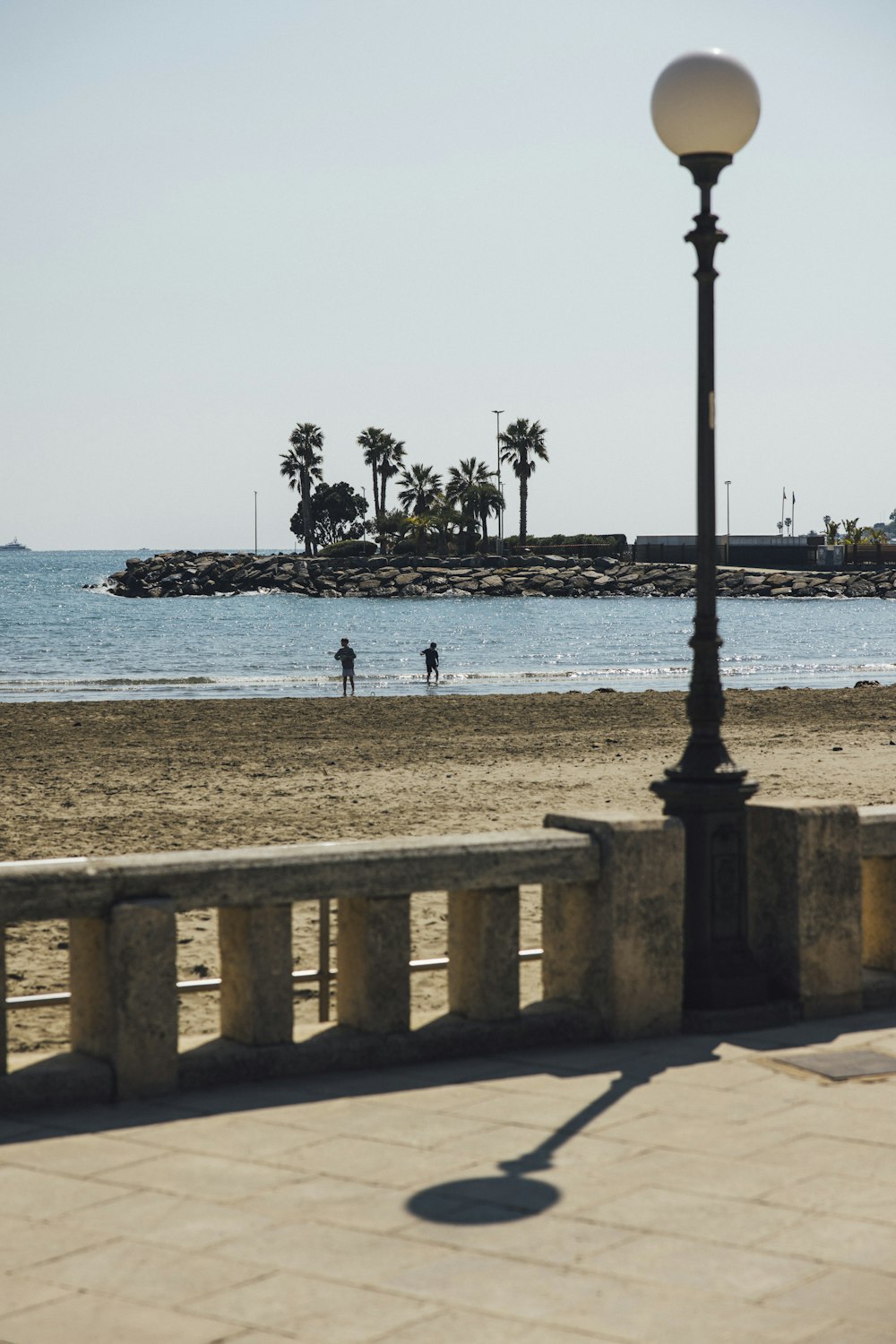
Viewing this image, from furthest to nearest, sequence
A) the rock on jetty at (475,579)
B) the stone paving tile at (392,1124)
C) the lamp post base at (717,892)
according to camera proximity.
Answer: the rock on jetty at (475,579) < the lamp post base at (717,892) < the stone paving tile at (392,1124)

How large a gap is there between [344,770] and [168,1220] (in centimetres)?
1883

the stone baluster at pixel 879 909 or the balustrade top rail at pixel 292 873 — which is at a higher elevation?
the balustrade top rail at pixel 292 873

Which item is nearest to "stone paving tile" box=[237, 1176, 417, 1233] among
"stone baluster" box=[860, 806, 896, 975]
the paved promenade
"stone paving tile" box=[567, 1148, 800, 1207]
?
the paved promenade

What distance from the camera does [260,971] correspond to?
6.12 meters

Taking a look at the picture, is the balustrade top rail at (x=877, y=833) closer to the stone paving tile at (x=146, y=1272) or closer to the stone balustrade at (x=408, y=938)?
the stone balustrade at (x=408, y=938)

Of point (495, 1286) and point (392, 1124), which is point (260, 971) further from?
point (495, 1286)

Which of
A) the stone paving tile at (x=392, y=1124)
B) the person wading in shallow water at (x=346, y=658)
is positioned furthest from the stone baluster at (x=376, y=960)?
the person wading in shallow water at (x=346, y=658)

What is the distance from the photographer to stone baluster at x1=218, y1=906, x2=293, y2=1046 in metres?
6.11

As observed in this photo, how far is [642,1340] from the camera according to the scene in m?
3.88

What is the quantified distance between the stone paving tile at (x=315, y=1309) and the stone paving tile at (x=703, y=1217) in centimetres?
87

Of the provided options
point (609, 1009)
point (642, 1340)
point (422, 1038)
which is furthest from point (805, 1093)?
point (642, 1340)

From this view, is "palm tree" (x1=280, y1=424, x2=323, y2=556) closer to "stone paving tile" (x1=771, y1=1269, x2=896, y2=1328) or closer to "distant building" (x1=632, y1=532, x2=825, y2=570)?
"distant building" (x1=632, y1=532, x2=825, y2=570)

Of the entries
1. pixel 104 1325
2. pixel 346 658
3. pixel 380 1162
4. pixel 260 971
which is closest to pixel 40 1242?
pixel 104 1325

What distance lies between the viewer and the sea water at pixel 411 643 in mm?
50969
